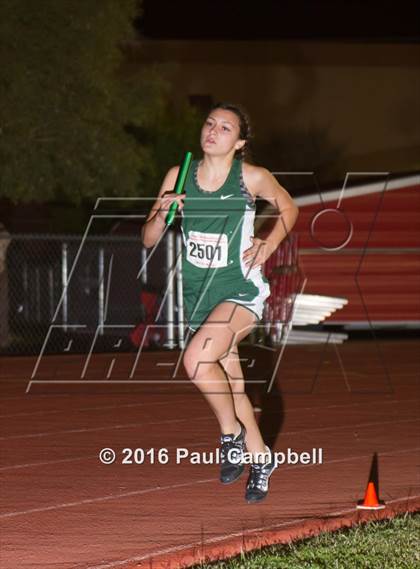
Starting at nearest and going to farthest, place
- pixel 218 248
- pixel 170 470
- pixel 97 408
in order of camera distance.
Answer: pixel 218 248 → pixel 170 470 → pixel 97 408

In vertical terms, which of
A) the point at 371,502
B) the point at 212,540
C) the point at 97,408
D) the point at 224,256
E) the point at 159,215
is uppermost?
the point at 97,408

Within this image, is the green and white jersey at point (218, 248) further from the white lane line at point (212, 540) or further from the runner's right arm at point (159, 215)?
the white lane line at point (212, 540)

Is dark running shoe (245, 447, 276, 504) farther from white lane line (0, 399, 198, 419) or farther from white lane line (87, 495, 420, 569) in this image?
white lane line (0, 399, 198, 419)

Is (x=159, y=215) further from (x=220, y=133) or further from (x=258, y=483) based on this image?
(x=258, y=483)

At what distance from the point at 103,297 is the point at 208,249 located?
19369mm

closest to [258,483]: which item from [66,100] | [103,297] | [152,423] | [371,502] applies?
[371,502]

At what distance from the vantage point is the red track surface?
293 inches

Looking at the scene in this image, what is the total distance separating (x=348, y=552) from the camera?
22.7 ft

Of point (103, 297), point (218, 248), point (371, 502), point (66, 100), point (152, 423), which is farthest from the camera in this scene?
point (103, 297)

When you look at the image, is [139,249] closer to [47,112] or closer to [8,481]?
[47,112]

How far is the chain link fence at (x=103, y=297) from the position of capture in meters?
22.7

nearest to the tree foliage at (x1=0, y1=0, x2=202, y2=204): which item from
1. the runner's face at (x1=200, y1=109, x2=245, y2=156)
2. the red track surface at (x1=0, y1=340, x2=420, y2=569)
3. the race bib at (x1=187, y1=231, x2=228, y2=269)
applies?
the red track surface at (x1=0, y1=340, x2=420, y2=569)

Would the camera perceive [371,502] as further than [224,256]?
No

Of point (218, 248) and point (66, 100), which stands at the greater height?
point (66, 100)
